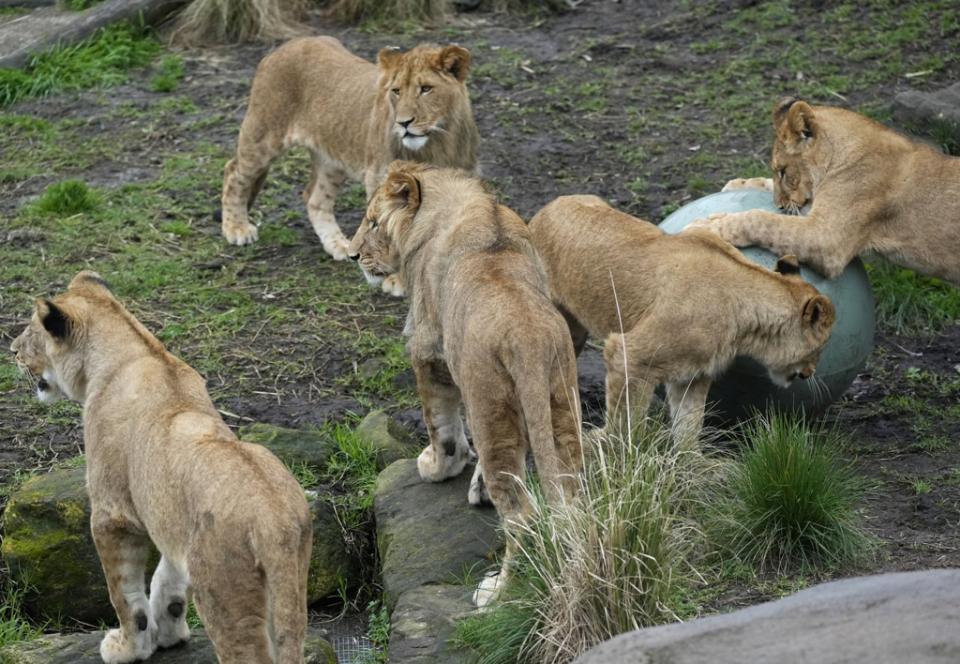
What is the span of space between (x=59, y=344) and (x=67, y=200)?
15.8ft

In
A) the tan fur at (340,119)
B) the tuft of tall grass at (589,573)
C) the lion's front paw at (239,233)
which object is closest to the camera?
the tuft of tall grass at (589,573)

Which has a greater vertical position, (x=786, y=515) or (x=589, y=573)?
(x=589, y=573)

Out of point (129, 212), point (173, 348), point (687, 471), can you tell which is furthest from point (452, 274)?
point (129, 212)

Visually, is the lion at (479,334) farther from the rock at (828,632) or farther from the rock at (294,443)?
the rock at (828,632)

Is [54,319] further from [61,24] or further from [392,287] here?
[61,24]

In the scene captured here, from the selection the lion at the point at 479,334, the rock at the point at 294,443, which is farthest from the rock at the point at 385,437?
the lion at the point at 479,334

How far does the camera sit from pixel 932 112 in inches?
404

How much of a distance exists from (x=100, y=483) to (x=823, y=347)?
10.8ft

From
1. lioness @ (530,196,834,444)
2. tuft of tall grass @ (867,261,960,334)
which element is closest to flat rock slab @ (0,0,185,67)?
tuft of tall grass @ (867,261,960,334)

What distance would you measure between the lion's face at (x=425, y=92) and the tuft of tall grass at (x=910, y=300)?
277cm

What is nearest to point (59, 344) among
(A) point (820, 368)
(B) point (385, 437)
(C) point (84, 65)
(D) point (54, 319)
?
(D) point (54, 319)

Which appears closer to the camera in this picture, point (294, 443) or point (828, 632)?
point (828, 632)

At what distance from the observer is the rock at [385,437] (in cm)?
744

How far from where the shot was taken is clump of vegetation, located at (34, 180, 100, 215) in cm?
1059
